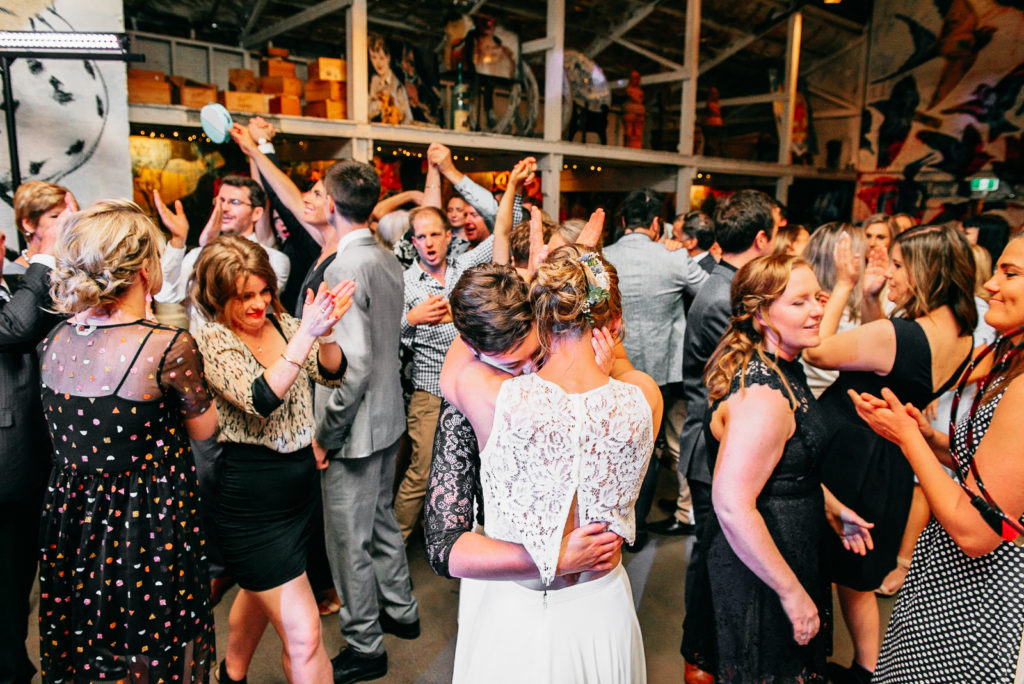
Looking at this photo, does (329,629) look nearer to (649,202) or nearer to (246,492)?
(246,492)

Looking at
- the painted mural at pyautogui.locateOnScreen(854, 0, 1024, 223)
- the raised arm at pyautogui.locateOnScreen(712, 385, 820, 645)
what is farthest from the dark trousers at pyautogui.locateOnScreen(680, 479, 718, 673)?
the painted mural at pyautogui.locateOnScreen(854, 0, 1024, 223)

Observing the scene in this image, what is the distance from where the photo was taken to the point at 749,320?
2102 millimetres

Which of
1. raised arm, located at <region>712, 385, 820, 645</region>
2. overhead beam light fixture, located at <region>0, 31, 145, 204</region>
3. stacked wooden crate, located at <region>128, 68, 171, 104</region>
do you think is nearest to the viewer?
raised arm, located at <region>712, 385, 820, 645</region>

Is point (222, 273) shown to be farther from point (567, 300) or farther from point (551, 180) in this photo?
point (551, 180)

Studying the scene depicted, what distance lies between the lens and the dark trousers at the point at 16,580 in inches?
90.3

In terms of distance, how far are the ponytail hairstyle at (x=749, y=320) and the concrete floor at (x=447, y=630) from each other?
1.49 metres

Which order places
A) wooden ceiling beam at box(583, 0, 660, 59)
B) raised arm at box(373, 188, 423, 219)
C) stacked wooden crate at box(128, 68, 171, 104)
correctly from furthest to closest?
wooden ceiling beam at box(583, 0, 660, 59) < raised arm at box(373, 188, 423, 219) < stacked wooden crate at box(128, 68, 171, 104)

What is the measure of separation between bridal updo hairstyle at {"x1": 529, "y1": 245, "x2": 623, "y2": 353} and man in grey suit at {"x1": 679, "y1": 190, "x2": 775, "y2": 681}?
47.8 inches

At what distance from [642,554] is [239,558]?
96.0 inches

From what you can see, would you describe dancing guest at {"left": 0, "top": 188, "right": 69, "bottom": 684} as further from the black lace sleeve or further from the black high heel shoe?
the black lace sleeve

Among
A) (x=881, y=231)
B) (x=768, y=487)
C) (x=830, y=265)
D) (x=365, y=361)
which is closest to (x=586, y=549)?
(x=768, y=487)

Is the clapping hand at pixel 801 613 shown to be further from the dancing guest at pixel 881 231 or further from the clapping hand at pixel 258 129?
the clapping hand at pixel 258 129

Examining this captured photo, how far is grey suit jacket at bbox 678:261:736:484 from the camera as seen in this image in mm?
3037

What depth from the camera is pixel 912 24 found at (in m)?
10.3
